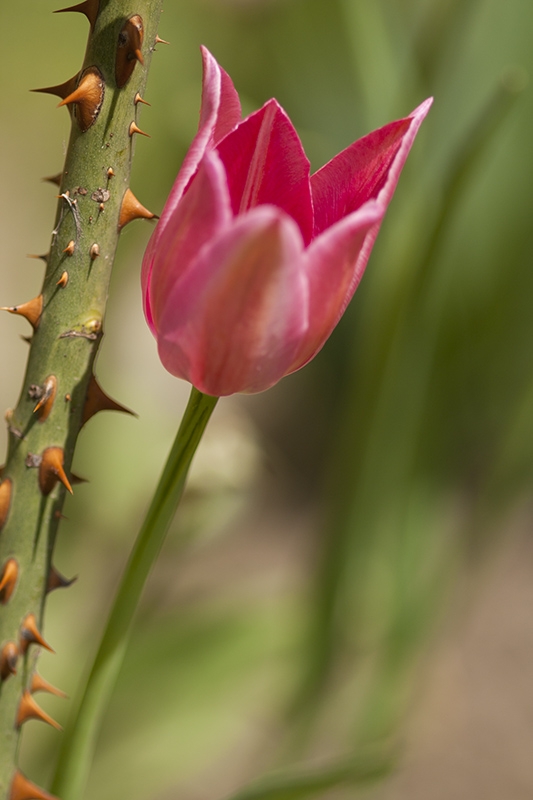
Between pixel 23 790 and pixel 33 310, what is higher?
pixel 33 310

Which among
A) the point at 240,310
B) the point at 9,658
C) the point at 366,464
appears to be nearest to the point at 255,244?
the point at 240,310

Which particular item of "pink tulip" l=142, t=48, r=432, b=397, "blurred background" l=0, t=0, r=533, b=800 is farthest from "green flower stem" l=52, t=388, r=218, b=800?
"blurred background" l=0, t=0, r=533, b=800

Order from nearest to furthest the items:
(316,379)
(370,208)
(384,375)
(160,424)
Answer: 1. (370,208)
2. (384,375)
3. (160,424)
4. (316,379)

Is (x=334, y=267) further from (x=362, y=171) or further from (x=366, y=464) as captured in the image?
(x=366, y=464)

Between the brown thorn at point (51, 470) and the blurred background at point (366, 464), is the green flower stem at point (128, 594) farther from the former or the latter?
the blurred background at point (366, 464)

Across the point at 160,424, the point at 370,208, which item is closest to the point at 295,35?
the point at 160,424

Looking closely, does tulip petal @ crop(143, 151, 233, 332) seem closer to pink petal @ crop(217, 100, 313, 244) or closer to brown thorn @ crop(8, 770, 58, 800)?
pink petal @ crop(217, 100, 313, 244)

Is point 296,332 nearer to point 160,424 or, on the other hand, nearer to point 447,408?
point 447,408
